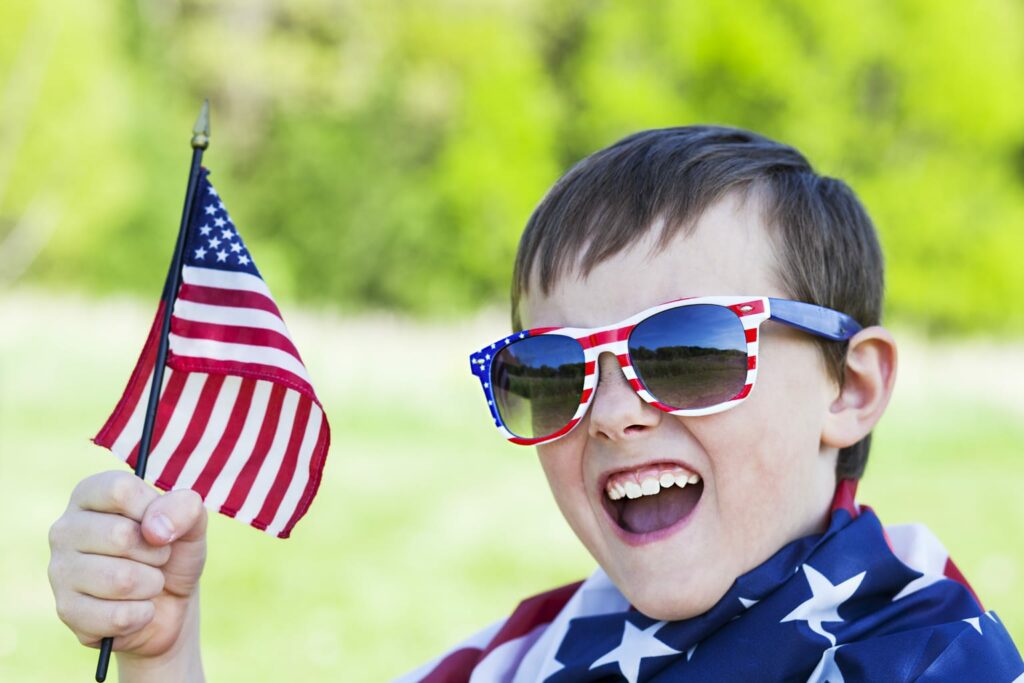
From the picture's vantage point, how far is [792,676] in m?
1.54

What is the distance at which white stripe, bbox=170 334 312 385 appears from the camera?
78.2 inches

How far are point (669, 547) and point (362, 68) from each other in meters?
25.6

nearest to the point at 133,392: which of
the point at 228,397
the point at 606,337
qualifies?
the point at 228,397

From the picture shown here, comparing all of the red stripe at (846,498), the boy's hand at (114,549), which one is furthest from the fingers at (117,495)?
the red stripe at (846,498)

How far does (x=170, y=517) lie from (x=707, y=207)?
35.5 inches

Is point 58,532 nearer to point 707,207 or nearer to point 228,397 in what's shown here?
point 228,397

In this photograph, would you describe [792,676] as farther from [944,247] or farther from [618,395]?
[944,247]

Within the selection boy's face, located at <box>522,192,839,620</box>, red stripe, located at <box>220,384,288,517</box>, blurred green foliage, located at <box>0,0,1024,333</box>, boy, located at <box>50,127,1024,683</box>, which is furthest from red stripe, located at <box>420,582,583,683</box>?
blurred green foliage, located at <box>0,0,1024,333</box>

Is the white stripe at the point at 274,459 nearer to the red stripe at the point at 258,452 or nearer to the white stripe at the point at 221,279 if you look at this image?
the red stripe at the point at 258,452

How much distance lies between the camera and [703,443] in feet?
5.42

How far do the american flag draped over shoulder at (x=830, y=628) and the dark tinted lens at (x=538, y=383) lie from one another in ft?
1.08

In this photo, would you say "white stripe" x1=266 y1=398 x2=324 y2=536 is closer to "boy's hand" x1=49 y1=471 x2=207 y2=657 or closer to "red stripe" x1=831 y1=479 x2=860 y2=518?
"boy's hand" x1=49 y1=471 x2=207 y2=657

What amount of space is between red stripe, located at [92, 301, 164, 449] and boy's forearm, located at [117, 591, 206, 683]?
0.97 ft

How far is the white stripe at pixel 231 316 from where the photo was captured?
6.51 ft
